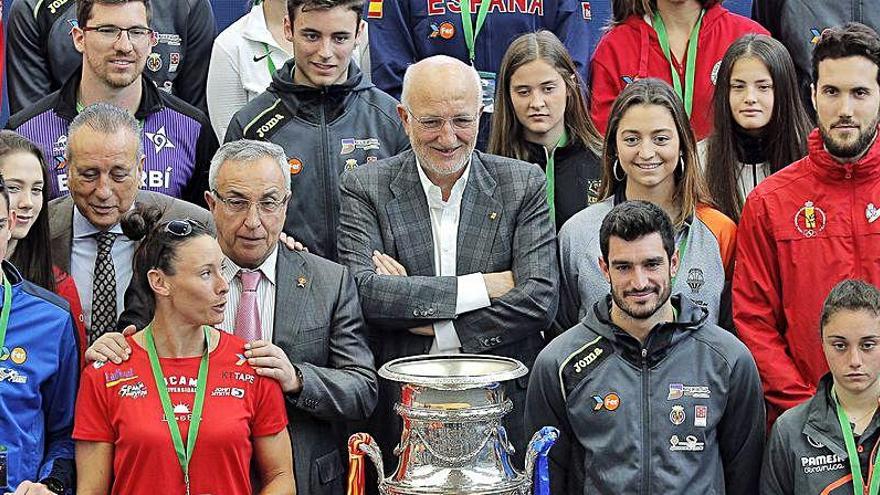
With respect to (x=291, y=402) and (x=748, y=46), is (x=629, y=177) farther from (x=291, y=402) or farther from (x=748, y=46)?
(x=291, y=402)

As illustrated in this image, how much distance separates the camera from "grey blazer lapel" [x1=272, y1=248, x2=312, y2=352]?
5043mm

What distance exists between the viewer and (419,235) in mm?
5383

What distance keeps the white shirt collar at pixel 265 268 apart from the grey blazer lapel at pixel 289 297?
0.02 metres

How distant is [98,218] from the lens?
527cm

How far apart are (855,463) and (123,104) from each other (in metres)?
3.22

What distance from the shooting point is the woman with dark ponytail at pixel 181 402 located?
4.55m

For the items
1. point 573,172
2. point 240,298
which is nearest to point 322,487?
point 240,298

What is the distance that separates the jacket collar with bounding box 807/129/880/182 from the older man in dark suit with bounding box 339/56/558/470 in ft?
3.38

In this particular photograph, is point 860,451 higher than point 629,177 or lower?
lower

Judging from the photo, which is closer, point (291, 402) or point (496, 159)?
point (291, 402)

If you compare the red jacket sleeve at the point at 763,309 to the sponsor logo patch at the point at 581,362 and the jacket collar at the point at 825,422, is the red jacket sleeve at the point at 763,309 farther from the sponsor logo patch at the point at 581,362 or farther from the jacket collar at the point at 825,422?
the sponsor logo patch at the point at 581,362

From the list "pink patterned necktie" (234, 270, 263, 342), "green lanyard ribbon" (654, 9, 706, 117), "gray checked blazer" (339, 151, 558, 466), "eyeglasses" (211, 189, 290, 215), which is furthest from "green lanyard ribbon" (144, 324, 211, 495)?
"green lanyard ribbon" (654, 9, 706, 117)

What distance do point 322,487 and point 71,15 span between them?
2744mm

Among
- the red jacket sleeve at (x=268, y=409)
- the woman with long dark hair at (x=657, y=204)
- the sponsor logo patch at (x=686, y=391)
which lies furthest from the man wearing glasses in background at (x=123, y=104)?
the sponsor logo patch at (x=686, y=391)
